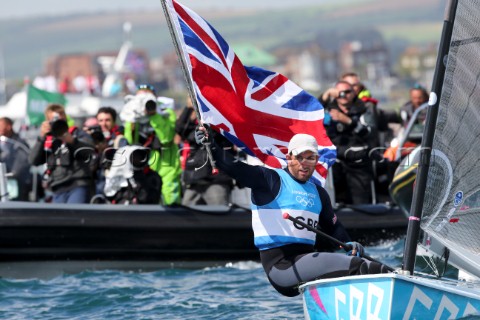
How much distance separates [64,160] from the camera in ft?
42.2

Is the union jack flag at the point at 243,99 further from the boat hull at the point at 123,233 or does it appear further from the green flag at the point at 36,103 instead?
the green flag at the point at 36,103

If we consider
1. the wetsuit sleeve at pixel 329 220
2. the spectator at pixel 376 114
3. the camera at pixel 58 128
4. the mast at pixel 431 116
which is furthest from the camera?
the spectator at pixel 376 114

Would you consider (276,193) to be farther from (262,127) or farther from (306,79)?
(306,79)

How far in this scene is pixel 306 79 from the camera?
199250 mm

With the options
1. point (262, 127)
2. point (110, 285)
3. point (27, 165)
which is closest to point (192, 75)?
point (262, 127)

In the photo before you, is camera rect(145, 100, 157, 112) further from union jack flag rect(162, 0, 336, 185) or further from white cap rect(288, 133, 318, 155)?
white cap rect(288, 133, 318, 155)

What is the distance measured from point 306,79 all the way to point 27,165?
185447 mm

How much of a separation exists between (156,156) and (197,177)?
54 centimetres

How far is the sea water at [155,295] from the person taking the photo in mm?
10008

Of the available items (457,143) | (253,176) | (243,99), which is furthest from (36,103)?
(457,143)

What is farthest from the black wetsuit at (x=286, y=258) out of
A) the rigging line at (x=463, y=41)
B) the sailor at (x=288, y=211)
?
the rigging line at (x=463, y=41)

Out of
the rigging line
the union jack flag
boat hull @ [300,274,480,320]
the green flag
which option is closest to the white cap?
the union jack flag

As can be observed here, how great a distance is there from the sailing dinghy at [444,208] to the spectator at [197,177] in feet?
14.7

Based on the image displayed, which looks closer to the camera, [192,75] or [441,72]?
[441,72]
